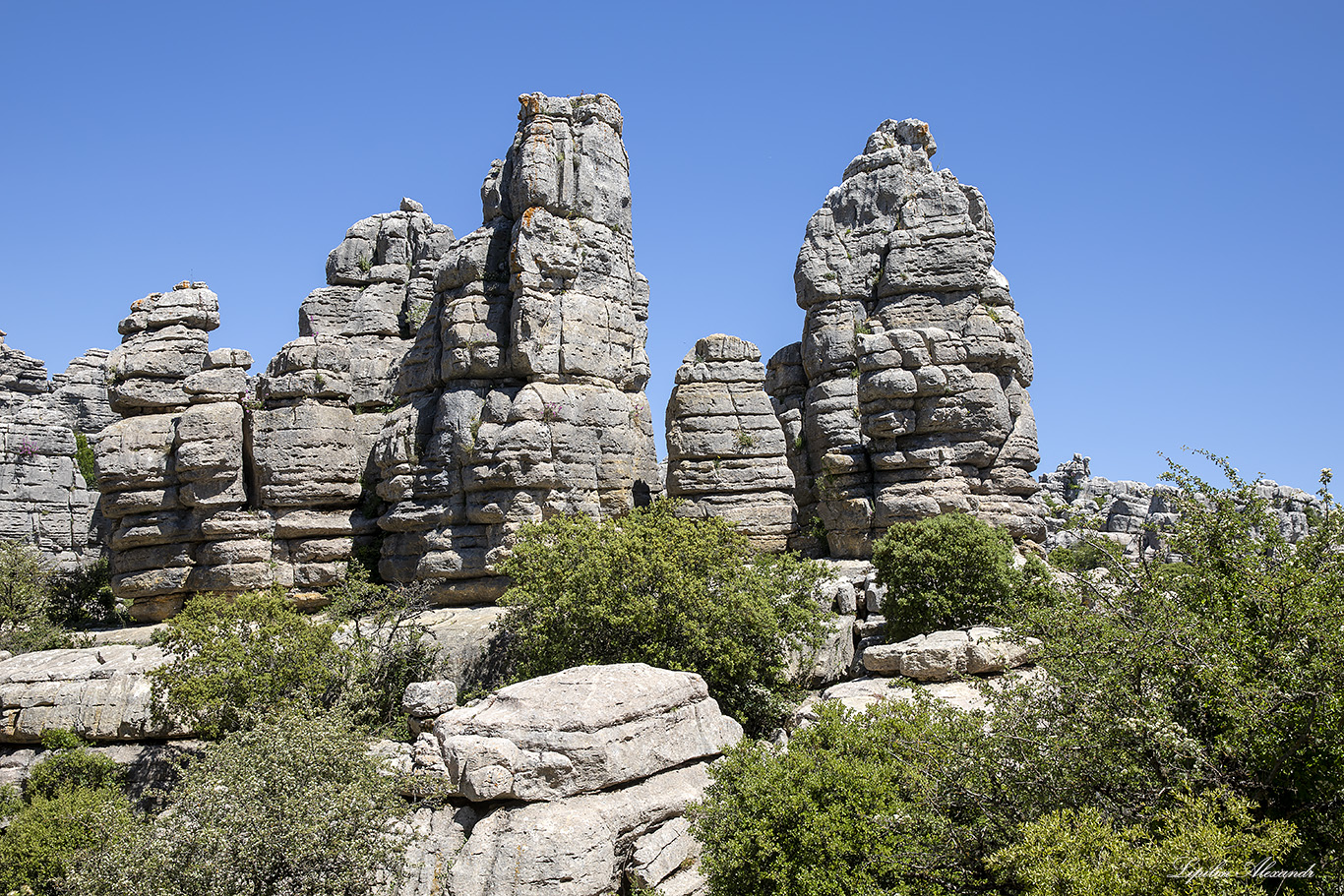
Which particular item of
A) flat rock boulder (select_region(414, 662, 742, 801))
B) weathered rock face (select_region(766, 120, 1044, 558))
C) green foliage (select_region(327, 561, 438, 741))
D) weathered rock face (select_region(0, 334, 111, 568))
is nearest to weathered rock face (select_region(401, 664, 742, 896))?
flat rock boulder (select_region(414, 662, 742, 801))

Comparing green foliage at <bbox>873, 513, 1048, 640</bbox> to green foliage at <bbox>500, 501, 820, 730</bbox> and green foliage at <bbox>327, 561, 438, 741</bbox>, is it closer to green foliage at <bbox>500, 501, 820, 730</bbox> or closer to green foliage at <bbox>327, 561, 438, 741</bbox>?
green foliage at <bbox>500, 501, 820, 730</bbox>

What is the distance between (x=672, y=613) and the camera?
25.0 metres

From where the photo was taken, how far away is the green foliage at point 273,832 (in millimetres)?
16672

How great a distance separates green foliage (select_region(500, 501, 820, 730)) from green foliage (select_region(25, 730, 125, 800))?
10996mm

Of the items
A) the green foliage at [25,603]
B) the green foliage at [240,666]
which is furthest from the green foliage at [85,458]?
the green foliage at [240,666]

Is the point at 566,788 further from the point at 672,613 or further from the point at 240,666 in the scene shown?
the point at 240,666

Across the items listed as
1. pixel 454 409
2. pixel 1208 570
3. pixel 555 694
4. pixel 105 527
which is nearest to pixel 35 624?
pixel 105 527

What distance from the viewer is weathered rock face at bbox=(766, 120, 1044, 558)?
3609 centimetres

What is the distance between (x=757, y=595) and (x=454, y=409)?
13.8m

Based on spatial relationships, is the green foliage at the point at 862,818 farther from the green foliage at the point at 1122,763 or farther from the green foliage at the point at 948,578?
the green foliage at the point at 948,578

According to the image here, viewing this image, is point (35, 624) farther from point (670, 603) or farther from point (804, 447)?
point (804, 447)

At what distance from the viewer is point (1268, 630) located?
14477mm

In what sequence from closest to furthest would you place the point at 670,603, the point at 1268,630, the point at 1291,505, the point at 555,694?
the point at 1268,630 → the point at 555,694 → the point at 670,603 → the point at 1291,505

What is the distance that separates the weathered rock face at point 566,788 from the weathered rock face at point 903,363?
1796cm
